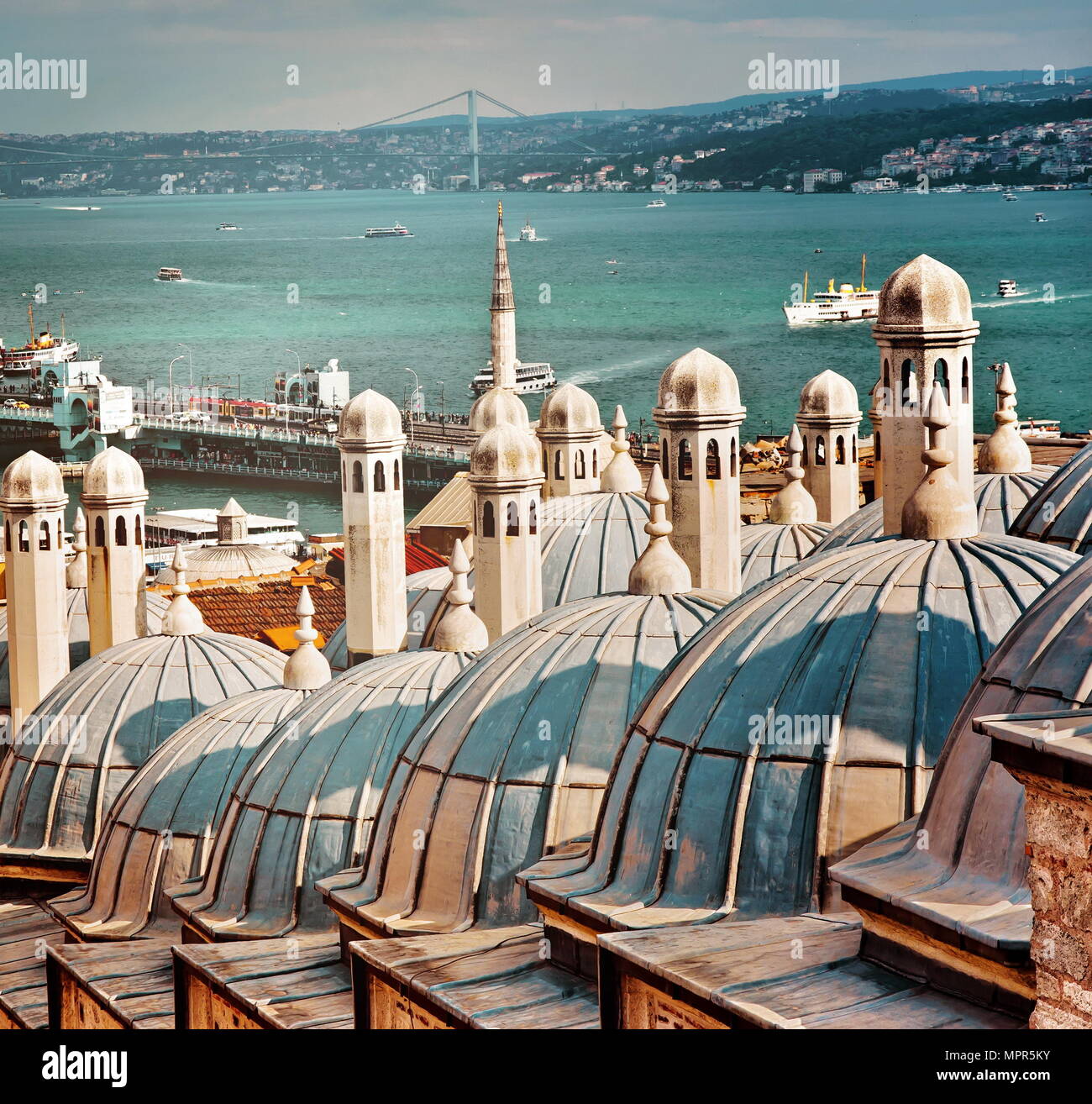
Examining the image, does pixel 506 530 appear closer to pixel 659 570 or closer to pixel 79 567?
pixel 659 570

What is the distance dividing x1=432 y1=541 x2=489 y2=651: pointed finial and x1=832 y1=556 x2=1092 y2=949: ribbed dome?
31.6ft

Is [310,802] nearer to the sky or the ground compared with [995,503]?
nearer to the ground

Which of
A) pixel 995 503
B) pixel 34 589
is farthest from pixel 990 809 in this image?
pixel 34 589

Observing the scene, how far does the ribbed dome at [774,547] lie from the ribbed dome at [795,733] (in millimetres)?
12340

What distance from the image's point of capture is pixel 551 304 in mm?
152000

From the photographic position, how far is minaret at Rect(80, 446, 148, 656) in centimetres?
2906

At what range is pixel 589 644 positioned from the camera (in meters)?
17.6

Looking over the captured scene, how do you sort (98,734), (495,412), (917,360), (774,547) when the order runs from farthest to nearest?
1. (495,412)
2. (774,547)
3. (98,734)
4. (917,360)

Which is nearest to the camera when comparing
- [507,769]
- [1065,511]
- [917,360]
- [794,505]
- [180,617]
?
[917,360]

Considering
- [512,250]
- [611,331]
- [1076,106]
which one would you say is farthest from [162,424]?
[512,250]

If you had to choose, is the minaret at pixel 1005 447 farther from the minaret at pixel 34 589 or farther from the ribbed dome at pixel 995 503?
the minaret at pixel 34 589

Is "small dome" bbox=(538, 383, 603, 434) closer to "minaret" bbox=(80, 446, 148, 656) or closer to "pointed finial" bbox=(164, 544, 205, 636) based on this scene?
"minaret" bbox=(80, 446, 148, 656)

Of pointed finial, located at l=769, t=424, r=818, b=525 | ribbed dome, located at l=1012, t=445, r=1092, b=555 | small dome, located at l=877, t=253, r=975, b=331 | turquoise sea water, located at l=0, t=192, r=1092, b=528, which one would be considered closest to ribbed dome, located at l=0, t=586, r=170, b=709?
pointed finial, located at l=769, t=424, r=818, b=525

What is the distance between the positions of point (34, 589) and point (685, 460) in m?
11.5
